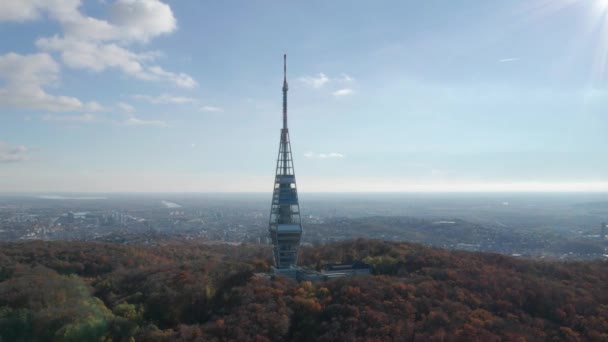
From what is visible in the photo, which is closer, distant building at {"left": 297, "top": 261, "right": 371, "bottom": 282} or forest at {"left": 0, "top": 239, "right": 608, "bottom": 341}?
forest at {"left": 0, "top": 239, "right": 608, "bottom": 341}

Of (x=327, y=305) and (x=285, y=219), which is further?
(x=285, y=219)

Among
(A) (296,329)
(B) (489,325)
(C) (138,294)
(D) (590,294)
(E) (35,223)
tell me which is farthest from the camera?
(E) (35,223)

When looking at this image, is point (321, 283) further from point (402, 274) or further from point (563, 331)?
point (563, 331)

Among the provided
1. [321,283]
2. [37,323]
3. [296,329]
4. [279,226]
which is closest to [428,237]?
[279,226]

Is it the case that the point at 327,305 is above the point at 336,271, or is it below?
below

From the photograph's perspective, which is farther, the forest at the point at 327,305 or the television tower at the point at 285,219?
the television tower at the point at 285,219

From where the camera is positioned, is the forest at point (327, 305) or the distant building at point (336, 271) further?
the distant building at point (336, 271)

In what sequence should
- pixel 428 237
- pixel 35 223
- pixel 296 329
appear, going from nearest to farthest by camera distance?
pixel 296 329 < pixel 428 237 < pixel 35 223

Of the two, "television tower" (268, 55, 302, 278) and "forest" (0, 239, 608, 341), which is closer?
"forest" (0, 239, 608, 341)
